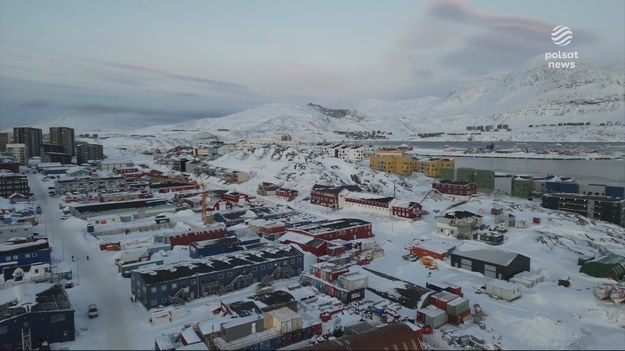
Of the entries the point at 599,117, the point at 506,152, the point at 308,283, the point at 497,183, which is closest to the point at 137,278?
the point at 308,283

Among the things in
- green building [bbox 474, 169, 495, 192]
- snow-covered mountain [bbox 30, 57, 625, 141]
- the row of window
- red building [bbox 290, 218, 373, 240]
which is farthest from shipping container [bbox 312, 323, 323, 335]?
snow-covered mountain [bbox 30, 57, 625, 141]

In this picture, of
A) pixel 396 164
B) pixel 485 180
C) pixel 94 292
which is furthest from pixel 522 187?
pixel 94 292

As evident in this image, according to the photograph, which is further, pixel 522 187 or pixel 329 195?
pixel 522 187

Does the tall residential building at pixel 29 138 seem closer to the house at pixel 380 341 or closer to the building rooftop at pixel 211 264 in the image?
the building rooftop at pixel 211 264

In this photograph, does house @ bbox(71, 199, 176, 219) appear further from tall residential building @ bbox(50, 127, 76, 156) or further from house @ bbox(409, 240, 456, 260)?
tall residential building @ bbox(50, 127, 76, 156)

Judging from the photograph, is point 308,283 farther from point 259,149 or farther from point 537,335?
point 259,149

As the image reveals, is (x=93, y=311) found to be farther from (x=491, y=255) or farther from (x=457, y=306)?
(x=491, y=255)
